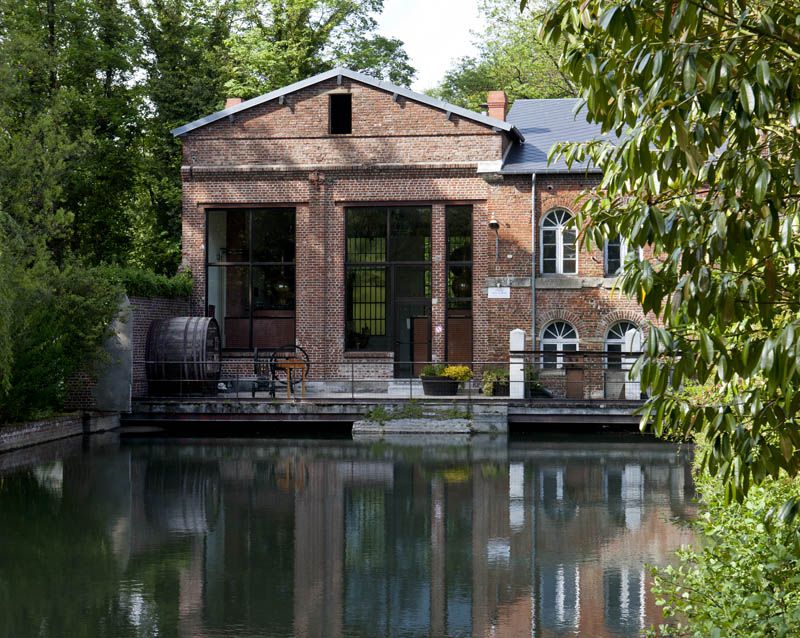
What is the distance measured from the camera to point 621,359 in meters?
24.7

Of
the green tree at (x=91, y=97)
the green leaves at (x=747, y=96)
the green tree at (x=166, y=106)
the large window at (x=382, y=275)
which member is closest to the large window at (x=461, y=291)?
the large window at (x=382, y=275)

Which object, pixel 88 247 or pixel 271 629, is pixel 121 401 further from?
pixel 271 629

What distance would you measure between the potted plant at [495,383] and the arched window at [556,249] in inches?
124

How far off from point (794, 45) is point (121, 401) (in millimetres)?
20762

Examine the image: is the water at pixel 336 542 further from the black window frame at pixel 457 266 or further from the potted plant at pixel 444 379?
the black window frame at pixel 457 266

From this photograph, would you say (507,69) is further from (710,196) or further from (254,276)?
(710,196)

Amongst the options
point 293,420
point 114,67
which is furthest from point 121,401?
point 114,67

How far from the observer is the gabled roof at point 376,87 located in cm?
2561

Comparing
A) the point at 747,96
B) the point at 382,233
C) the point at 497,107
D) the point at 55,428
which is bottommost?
the point at 55,428

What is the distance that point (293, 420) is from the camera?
2205 cm

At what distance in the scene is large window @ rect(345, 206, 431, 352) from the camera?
2655 centimetres

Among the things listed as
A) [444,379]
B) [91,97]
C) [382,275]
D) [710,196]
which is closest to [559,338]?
[444,379]

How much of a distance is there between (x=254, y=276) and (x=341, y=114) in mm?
4750

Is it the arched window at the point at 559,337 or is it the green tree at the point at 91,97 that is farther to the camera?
the green tree at the point at 91,97
